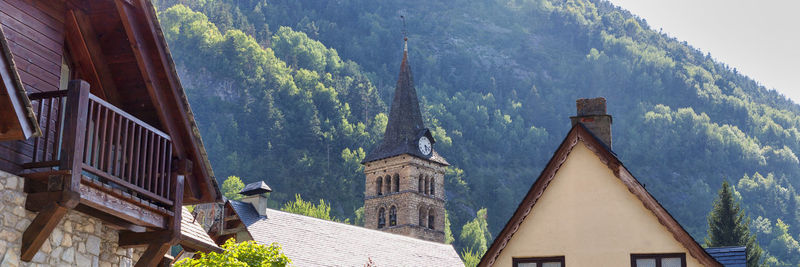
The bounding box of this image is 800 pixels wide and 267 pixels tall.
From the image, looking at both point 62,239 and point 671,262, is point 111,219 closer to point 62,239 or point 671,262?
point 62,239

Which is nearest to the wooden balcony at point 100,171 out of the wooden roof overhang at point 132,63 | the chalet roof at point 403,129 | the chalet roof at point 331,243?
the wooden roof overhang at point 132,63

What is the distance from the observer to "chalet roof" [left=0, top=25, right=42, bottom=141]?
9484 mm

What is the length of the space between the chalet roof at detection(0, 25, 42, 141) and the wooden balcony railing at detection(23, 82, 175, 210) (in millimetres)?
558

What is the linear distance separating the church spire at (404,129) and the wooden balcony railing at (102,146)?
233 feet

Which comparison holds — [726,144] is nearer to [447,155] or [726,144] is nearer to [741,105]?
[741,105]

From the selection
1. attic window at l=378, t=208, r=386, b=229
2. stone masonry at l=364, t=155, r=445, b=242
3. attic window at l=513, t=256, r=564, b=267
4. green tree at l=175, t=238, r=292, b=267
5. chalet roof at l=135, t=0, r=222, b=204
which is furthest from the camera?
attic window at l=378, t=208, r=386, b=229

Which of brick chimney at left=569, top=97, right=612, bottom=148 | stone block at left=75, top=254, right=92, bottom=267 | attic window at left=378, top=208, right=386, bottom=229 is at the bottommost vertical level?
stone block at left=75, top=254, right=92, bottom=267

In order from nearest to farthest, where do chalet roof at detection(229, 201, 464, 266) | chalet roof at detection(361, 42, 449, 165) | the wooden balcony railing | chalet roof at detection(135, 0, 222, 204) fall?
the wooden balcony railing → chalet roof at detection(135, 0, 222, 204) → chalet roof at detection(229, 201, 464, 266) → chalet roof at detection(361, 42, 449, 165)

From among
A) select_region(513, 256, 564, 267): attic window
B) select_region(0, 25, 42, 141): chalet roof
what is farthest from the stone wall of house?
select_region(513, 256, 564, 267): attic window

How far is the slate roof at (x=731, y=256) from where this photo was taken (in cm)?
1703

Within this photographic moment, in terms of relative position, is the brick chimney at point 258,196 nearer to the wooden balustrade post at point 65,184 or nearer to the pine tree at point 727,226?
the pine tree at point 727,226

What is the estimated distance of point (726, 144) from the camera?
185375 millimetres

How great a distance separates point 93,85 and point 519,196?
492 ft

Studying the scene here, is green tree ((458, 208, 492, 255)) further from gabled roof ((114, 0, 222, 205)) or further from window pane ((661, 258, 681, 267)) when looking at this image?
gabled roof ((114, 0, 222, 205))
